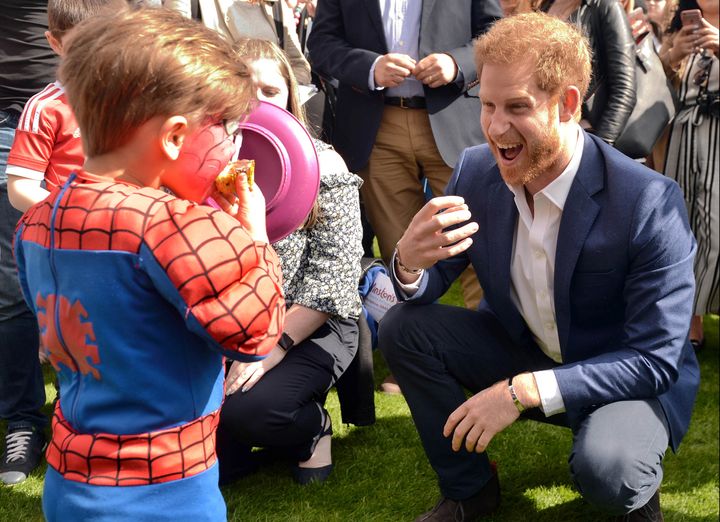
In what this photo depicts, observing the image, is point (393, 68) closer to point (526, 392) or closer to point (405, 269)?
point (405, 269)

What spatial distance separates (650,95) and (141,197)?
131 inches

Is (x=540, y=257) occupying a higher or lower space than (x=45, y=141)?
lower

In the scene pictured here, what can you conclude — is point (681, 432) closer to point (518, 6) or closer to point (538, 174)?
point (538, 174)

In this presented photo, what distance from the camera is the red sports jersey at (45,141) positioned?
300 cm

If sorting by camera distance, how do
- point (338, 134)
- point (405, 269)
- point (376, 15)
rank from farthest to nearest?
point (338, 134) → point (376, 15) → point (405, 269)

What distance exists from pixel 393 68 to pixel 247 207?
2.20 meters

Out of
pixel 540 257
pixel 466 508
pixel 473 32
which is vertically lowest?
pixel 466 508

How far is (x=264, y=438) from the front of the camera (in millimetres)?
3111

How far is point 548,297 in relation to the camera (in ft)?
9.29

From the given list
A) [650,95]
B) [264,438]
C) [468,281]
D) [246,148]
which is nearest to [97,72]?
[246,148]

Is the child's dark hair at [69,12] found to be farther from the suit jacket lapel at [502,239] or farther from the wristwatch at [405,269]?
the suit jacket lapel at [502,239]

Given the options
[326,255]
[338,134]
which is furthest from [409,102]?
[326,255]

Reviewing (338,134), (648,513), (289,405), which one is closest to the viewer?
(648,513)

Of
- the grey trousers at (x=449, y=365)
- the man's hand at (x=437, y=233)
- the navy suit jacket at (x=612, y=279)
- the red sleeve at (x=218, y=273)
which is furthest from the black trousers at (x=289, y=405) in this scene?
the red sleeve at (x=218, y=273)
